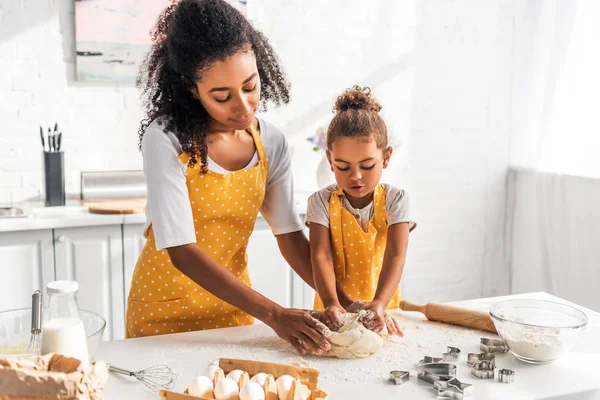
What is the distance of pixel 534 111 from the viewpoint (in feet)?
11.5

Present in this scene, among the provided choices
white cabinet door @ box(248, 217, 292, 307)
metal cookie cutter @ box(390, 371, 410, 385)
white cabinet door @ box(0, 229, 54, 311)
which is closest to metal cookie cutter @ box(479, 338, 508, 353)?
metal cookie cutter @ box(390, 371, 410, 385)

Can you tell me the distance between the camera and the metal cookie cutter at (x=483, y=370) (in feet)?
3.80

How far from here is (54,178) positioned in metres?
2.70

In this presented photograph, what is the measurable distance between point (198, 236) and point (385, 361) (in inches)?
20.8

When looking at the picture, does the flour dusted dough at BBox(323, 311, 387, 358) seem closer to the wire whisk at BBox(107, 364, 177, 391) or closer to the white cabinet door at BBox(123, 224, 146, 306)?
the wire whisk at BBox(107, 364, 177, 391)

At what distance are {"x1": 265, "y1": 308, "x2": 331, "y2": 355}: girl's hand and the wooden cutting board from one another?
4.62 feet

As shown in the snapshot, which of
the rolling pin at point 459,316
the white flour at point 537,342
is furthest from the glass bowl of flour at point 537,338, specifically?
the rolling pin at point 459,316

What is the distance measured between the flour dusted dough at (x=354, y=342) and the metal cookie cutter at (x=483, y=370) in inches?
7.8

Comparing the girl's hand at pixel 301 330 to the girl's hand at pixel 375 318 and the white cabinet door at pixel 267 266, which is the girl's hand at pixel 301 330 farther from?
the white cabinet door at pixel 267 266

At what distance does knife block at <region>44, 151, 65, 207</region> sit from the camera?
2.68 m

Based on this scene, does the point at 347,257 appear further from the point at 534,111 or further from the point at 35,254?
the point at 534,111

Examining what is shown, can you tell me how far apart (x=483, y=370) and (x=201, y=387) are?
1.71 ft

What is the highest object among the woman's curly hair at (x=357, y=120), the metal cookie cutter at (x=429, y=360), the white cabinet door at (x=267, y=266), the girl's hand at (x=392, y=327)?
the woman's curly hair at (x=357, y=120)

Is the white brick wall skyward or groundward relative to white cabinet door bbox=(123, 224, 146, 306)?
skyward
